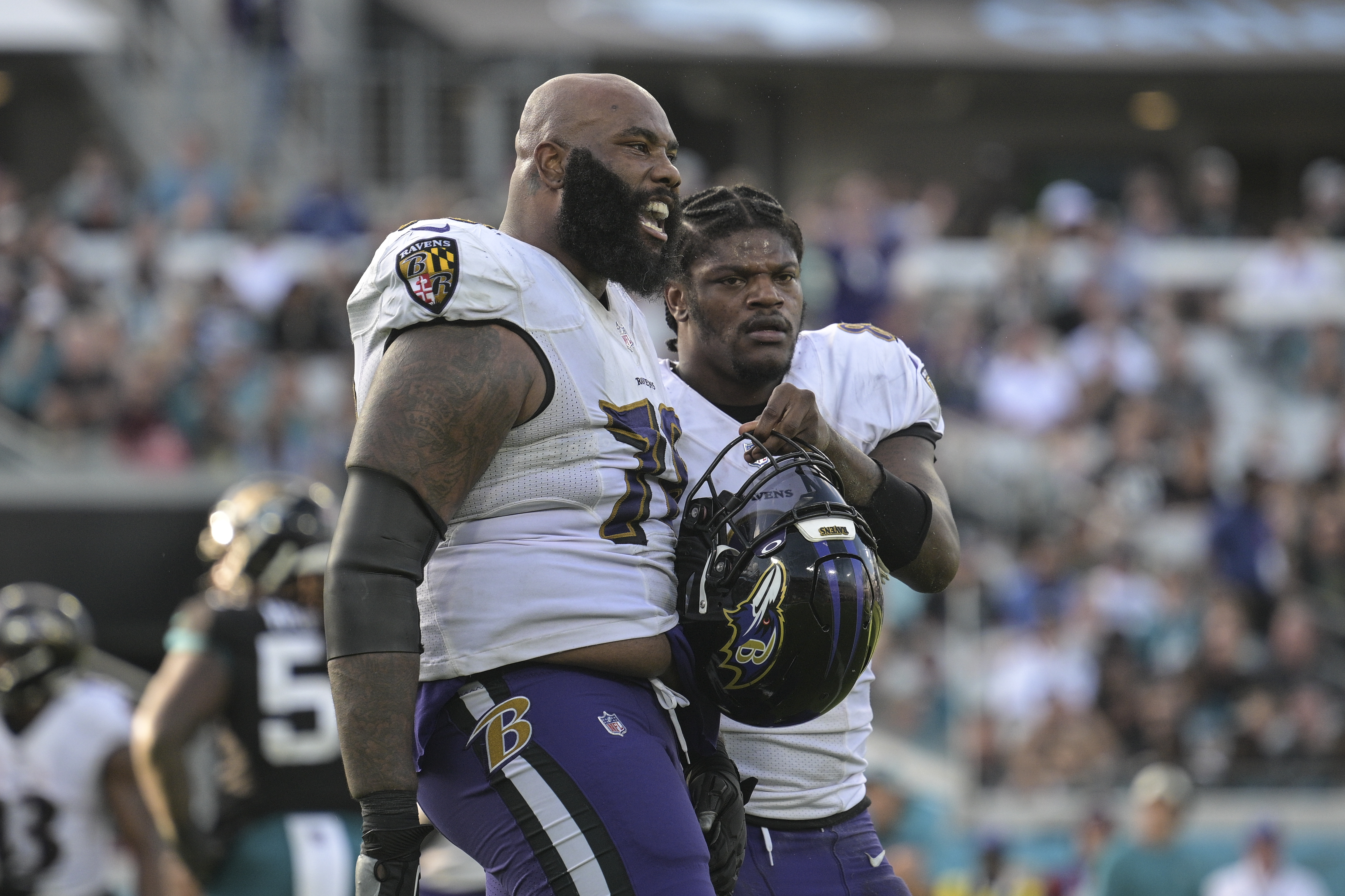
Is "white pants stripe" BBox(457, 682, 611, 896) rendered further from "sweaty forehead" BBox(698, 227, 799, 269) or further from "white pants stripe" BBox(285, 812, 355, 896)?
"white pants stripe" BBox(285, 812, 355, 896)

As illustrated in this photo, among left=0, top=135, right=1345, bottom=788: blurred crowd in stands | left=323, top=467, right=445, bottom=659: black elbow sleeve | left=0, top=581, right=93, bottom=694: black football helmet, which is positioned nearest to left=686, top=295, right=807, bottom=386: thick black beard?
left=323, top=467, right=445, bottom=659: black elbow sleeve

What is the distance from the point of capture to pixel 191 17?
17297 mm

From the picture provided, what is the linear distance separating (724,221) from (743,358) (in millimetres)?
334

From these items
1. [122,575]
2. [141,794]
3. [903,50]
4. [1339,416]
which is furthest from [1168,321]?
[141,794]

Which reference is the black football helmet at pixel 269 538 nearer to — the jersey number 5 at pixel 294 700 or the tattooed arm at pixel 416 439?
the jersey number 5 at pixel 294 700

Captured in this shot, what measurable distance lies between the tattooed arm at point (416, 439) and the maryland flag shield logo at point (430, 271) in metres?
0.05

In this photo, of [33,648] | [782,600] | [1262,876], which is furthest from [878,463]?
[1262,876]

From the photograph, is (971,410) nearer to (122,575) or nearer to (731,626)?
(122,575)

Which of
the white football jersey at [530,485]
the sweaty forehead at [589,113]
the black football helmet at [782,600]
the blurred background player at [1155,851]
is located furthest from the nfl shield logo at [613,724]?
the blurred background player at [1155,851]

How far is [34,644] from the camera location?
249 inches

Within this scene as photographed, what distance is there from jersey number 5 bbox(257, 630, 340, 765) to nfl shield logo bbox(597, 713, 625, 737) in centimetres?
297

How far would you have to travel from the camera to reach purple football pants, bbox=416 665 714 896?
277 cm

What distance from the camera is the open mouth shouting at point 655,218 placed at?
10.3ft

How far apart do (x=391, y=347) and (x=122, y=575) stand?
8.53 m
